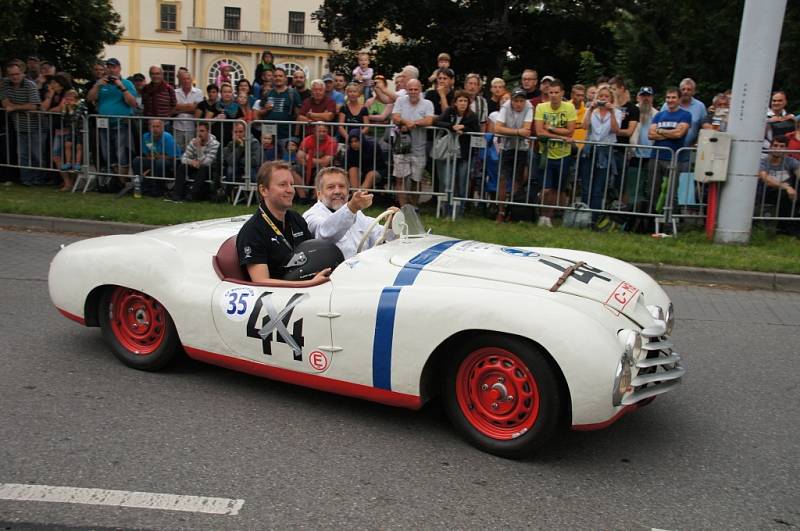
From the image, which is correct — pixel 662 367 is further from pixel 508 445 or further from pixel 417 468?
pixel 417 468

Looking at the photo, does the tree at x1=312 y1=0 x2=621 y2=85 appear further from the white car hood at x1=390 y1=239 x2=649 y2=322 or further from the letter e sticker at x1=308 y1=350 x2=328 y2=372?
the letter e sticker at x1=308 y1=350 x2=328 y2=372

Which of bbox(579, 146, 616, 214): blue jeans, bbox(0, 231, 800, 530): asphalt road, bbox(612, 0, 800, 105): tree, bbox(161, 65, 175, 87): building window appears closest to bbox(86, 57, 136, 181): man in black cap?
bbox(579, 146, 616, 214): blue jeans

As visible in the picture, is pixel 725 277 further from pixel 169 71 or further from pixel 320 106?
pixel 169 71

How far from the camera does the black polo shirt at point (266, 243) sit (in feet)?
14.9

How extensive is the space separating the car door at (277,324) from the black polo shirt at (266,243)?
226 mm

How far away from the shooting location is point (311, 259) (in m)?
4.49

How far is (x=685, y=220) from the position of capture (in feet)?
32.2

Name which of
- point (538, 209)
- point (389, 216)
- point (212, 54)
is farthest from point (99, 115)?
point (212, 54)

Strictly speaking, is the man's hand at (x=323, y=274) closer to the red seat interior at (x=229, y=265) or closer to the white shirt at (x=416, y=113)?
the red seat interior at (x=229, y=265)

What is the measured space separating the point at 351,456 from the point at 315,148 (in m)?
7.53

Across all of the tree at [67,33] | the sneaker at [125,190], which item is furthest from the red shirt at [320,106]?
the tree at [67,33]

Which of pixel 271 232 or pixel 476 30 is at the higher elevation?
pixel 476 30

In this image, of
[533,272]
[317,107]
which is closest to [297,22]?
[317,107]

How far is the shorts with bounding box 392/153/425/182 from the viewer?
10367mm
